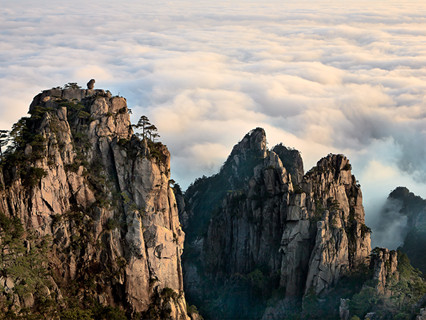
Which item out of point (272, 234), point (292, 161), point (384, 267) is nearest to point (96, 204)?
point (272, 234)

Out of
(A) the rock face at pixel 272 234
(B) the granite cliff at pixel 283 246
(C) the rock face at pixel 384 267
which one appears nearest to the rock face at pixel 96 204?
(B) the granite cliff at pixel 283 246

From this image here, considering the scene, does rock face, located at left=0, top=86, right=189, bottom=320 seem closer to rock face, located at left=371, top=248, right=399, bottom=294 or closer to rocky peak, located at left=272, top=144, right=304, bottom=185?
rock face, located at left=371, top=248, right=399, bottom=294

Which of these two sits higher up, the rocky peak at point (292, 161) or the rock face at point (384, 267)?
the rocky peak at point (292, 161)

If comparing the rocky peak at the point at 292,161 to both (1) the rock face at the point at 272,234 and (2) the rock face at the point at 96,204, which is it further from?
(2) the rock face at the point at 96,204

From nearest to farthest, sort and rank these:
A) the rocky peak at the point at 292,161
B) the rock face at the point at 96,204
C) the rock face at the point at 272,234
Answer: the rock face at the point at 96,204 → the rock face at the point at 272,234 → the rocky peak at the point at 292,161

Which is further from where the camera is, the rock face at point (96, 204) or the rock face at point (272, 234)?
the rock face at point (272, 234)

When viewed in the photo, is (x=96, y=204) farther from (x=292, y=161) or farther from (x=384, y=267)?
(x=292, y=161)

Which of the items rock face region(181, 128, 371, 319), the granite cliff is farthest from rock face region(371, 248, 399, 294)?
rock face region(181, 128, 371, 319)
